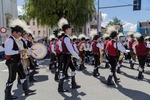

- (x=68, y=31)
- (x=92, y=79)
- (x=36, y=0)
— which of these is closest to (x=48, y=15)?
(x=36, y=0)

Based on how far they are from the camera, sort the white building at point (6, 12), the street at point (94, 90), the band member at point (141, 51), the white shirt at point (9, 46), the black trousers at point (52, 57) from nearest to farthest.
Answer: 1. the white shirt at point (9, 46)
2. the street at point (94, 90)
3. the band member at point (141, 51)
4. the black trousers at point (52, 57)
5. the white building at point (6, 12)

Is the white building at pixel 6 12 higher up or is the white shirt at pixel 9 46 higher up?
the white building at pixel 6 12

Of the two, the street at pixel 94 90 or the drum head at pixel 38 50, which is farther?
the drum head at pixel 38 50

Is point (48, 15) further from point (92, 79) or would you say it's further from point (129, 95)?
point (129, 95)

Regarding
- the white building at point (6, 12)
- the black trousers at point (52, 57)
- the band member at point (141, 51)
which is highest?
the white building at point (6, 12)

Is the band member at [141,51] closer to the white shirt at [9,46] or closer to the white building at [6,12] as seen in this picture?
the white shirt at [9,46]

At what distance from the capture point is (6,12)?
110 ft

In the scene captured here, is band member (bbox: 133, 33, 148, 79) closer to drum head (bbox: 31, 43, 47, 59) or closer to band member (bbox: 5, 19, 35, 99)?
drum head (bbox: 31, 43, 47, 59)

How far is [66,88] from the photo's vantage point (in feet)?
26.0

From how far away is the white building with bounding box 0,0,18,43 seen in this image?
103 feet

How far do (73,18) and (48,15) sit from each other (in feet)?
7.91

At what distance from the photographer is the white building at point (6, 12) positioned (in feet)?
103

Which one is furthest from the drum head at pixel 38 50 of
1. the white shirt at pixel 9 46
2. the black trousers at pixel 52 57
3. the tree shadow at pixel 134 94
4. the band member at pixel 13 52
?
the black trousers at pixel 52 57

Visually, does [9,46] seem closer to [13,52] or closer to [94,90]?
[13,52]
